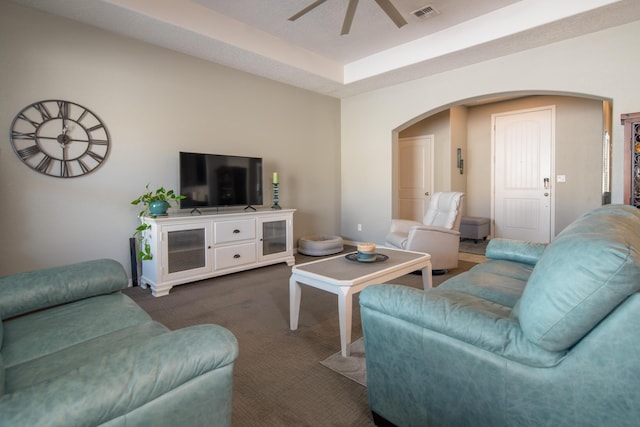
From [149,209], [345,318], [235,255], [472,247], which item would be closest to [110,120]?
[149,209]

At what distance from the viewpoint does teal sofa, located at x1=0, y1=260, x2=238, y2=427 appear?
2.58 feet

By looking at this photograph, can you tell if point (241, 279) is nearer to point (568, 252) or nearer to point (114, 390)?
point (114, 390)

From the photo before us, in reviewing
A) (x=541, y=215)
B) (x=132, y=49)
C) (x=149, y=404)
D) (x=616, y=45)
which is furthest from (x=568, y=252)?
(x=541, y=215)

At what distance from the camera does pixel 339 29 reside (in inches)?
152

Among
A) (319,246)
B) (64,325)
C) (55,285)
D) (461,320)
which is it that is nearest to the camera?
(461,320)

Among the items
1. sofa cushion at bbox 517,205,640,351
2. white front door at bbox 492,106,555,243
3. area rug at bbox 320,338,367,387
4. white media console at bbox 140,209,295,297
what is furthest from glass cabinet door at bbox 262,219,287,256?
white front door at bbox 492,106,555,243

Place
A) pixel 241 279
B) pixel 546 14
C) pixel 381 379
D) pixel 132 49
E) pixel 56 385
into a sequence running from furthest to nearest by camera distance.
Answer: pixel 241 279
pixel 132 49
pixel 546 14
pixel 381 379
pixel 56 385

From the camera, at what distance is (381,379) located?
141 cm

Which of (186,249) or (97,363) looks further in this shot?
(186,249)

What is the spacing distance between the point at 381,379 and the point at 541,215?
219 inches

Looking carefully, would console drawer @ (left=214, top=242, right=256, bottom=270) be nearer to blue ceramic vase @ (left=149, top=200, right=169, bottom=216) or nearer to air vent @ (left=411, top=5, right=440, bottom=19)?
blue ceramic vase @ (left=149, top=200, right=169, bottom=216)

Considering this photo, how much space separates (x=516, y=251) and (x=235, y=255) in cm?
286

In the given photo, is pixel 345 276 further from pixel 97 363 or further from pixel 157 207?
pixel 157 207

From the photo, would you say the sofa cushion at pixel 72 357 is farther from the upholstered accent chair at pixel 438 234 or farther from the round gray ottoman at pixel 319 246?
A: the round gray ottoman at pixel 319 246
